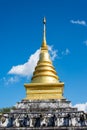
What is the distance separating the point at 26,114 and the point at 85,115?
4.97 m

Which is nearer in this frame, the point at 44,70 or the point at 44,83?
the point at 44,83

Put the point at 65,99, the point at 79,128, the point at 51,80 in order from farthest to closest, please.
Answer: the point at 51,80, the point at 65,99, the point at 79,128

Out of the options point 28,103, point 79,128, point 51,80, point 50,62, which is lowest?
point 79,128

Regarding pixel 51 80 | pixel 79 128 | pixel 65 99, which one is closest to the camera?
pixel 79 128

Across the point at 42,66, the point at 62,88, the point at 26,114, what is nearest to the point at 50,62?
the point at 42,66

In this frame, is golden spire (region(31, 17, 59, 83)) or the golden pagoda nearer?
the golden pagoda

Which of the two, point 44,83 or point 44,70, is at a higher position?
point 44,70

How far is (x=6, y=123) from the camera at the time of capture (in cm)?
2880

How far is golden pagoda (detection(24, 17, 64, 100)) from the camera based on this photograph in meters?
31.7

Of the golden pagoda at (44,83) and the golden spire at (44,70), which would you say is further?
the golden spire at (44,70)

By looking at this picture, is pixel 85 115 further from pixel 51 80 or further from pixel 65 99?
pixel 51 80

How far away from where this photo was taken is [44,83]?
3253 centimetres

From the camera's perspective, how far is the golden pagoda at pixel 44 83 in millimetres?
31734

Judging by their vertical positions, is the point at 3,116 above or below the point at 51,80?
below
